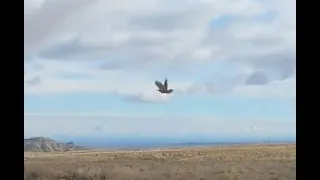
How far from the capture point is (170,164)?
1.16 meters

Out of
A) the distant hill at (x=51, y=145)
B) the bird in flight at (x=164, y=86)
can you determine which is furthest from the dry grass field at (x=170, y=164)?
the bird in flight at (x=164, y=86)

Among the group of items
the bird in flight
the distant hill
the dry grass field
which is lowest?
the dry grass field

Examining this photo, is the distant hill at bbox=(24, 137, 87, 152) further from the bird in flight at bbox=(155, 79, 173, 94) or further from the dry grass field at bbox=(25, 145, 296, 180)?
the bird in flight at bbox=(155, 79, 173, 94)

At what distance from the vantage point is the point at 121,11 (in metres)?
1.15

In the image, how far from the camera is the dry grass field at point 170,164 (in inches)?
44.6

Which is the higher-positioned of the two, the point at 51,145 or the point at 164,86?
the point at 164,86

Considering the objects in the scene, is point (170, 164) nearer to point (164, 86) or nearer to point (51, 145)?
point (164, 86)

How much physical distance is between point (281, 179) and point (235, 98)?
0.85 ft

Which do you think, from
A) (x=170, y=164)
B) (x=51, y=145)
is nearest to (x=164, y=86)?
(x=170, y=164)

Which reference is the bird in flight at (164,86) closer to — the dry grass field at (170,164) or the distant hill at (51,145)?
the dry grass field at (170,164)

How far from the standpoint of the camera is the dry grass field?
113cm

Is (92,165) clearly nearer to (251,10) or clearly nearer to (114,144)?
(114,144)

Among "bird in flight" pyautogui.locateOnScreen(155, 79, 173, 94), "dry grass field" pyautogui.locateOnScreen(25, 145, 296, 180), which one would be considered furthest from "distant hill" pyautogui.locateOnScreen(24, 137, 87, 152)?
"bird in flight" pyautogui.locateOnScreen(155, 79, 173, 94)
